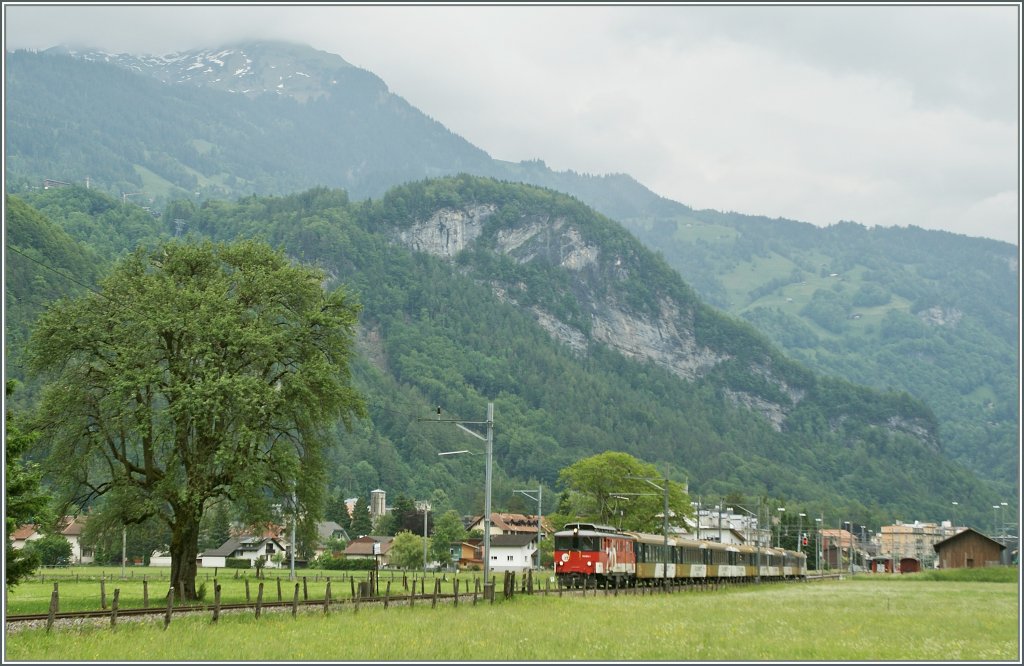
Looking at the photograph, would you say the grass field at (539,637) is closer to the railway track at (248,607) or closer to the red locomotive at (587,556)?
the railway track at (248,607)

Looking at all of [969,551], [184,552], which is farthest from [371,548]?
[184,552]

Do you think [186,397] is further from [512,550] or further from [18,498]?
[512,550]

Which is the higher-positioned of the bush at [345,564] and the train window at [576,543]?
the train window at [576,543]

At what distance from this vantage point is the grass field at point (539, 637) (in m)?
29.3

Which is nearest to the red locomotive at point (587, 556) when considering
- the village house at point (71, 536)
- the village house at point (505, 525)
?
the village house at point (71, 536)

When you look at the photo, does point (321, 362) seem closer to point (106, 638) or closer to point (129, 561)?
point (106, 638)

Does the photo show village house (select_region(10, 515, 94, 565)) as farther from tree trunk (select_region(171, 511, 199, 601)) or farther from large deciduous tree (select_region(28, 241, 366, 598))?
tree trunk (select_region(171, 511, 199, 601))

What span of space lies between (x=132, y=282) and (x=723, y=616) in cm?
2761

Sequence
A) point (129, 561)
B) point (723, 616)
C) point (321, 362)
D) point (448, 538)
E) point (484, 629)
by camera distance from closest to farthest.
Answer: point (484, 629) < point (723, 616) < point (321, 362) < point (129, 561) < point (448, 538)

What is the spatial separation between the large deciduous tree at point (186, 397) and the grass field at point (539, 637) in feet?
30.2

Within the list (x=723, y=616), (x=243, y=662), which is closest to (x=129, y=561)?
(x=723, y=616)

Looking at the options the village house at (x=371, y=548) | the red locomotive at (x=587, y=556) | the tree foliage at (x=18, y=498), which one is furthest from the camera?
the village house at (x=371, y=548)

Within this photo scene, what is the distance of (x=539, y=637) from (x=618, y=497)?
80661 mm

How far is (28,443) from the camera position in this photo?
35.1 metres
